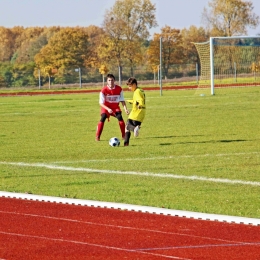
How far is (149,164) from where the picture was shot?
13.9 metres

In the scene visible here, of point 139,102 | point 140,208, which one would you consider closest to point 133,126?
point 139,102

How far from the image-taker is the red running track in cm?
717

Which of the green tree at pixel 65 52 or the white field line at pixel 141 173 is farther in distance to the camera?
the green tree at pixel 65 52

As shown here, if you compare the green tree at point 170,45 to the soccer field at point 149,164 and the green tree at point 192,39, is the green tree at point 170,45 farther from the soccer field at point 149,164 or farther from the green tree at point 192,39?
the soccer field at point 149,164

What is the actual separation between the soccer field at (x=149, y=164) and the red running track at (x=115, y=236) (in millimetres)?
858

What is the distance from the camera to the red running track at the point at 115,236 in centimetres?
717

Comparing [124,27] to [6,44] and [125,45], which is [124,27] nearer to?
[125,45]

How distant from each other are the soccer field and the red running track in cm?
86

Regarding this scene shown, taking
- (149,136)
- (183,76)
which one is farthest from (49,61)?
(149,136)

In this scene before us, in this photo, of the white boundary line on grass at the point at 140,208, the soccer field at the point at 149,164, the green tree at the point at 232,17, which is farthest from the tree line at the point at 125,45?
the white boundary line on grass at the point at 140,208

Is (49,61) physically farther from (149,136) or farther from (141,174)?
(141,174)

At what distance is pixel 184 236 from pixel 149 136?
480 inches

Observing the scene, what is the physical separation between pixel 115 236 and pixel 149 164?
5.92 m

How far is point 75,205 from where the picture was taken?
32.5 feet
